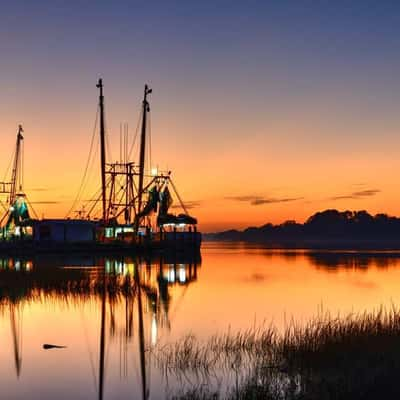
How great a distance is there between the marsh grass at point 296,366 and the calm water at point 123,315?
866 millimetres

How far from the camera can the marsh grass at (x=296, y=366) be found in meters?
12.1

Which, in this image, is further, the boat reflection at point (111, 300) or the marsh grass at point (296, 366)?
the boat reflection at point (111, 300)

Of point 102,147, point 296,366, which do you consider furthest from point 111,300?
point 102,147

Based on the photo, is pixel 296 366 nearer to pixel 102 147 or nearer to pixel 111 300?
pixel 111 300

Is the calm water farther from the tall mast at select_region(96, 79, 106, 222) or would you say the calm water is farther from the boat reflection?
the tall mast at select_region(96, 79, 106, 222)

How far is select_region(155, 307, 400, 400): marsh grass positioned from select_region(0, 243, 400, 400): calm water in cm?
87

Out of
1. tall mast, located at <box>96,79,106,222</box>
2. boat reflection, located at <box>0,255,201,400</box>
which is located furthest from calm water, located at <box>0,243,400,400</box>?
tall mast, located at <box>96,79,106,222</box>

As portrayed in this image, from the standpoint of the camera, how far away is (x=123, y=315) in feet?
83.9

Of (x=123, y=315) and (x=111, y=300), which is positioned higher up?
Answer: (x=111, y=300)

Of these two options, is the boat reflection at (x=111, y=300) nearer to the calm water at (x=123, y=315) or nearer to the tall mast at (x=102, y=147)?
the calm water at (x=123, y=315)

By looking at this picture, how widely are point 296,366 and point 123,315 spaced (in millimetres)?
12048

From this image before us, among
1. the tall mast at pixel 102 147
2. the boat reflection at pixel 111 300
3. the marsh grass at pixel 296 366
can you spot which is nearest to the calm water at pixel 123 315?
the boat reflection at pixel 111 300

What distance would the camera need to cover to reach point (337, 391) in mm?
11711

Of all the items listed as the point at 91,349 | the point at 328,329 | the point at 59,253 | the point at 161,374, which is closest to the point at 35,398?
the point at 161,374
